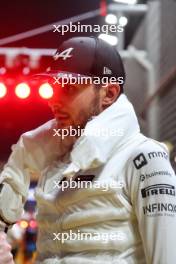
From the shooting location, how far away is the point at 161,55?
181 inches

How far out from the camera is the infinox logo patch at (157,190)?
90cm

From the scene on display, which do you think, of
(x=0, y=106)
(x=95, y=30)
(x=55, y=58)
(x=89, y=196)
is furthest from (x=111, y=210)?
(x=0, y=106)

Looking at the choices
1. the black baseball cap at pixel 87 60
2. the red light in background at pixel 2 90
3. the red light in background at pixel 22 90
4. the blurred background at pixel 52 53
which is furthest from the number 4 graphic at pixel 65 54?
the red light in background at pixel 2 90

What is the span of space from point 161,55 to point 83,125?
12.1ft

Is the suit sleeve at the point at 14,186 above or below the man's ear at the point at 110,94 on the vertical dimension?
below

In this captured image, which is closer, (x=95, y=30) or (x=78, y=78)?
(x=78, y=78)

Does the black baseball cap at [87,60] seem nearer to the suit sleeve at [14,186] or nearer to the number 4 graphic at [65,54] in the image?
the number 4 graphic at [65,54]

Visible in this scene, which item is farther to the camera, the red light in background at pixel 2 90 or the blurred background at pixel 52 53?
the red light in background at pixel 2 90

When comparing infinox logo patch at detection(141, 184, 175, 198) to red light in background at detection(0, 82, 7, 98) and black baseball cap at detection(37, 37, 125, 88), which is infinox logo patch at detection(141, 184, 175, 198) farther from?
red light in background at detection(0, 82, 7, 98)

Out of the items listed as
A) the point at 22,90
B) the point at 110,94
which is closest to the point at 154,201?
the point at 110,94

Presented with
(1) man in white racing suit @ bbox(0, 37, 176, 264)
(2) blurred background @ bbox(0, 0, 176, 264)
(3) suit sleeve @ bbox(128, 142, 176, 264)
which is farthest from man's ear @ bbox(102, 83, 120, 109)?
(2) blurred background @ bbox(0, 0, 176, 264)

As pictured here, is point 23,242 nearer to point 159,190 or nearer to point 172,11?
point 172,11

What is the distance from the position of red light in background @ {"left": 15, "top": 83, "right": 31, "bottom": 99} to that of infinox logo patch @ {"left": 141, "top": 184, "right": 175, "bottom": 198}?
1.91 m

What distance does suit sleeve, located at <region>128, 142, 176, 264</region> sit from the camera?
877 mm
